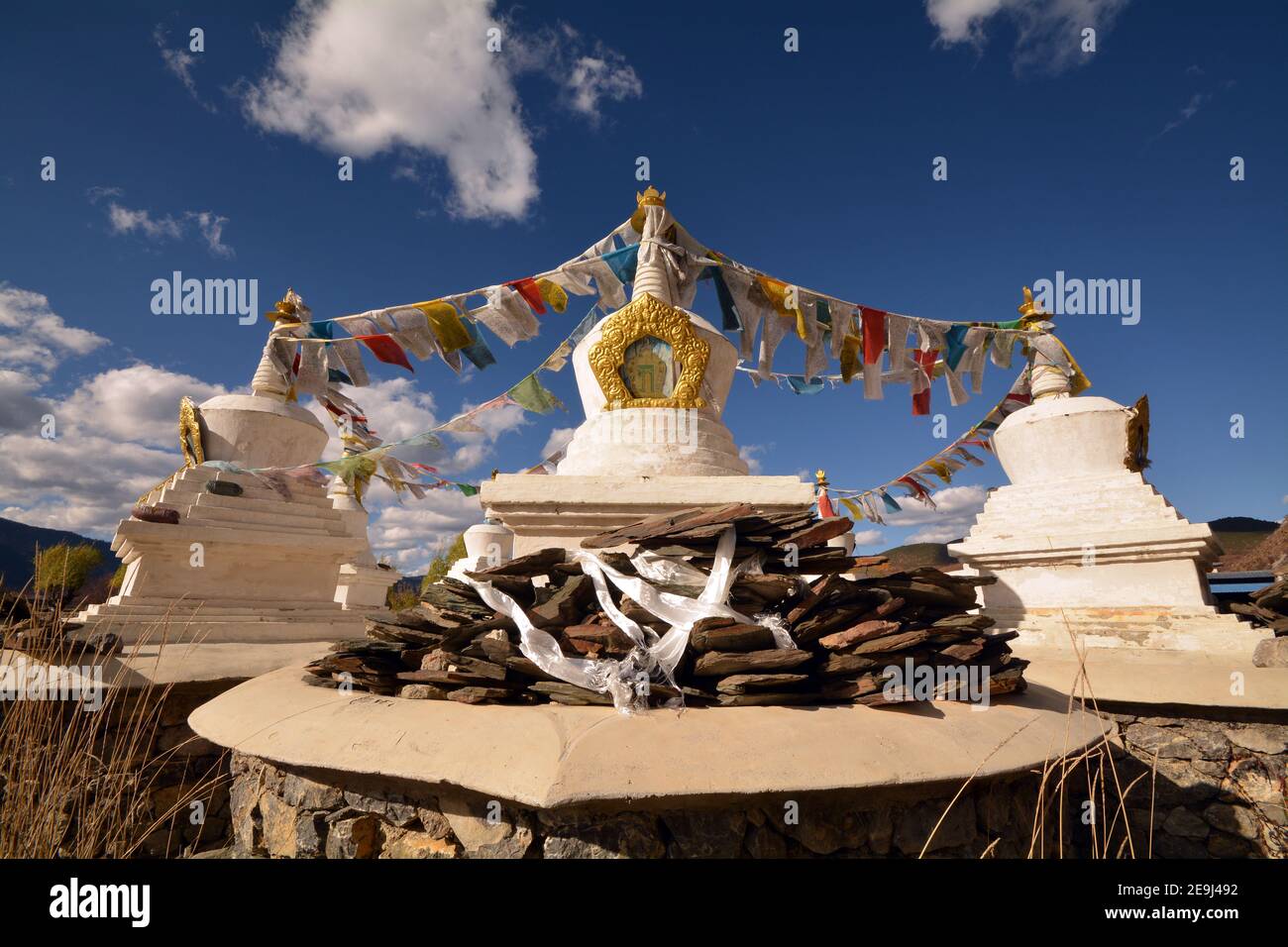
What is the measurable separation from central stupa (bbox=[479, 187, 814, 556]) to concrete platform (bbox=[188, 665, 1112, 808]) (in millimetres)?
2040

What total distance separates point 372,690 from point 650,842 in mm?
1728

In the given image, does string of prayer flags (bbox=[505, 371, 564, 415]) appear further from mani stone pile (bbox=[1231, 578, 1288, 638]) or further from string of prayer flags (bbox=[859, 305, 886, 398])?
mani stone pile (bbox=[1231, 578, 1288, 638])

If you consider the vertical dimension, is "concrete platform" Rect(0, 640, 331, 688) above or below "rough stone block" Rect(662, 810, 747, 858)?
below

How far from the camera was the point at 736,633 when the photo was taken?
8.68 feet

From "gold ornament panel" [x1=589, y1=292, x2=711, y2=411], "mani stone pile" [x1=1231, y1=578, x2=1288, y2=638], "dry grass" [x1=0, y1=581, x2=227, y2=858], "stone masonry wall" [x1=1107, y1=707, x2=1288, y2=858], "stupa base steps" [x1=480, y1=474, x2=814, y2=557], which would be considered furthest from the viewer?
"gold ornament panel" [x1=589, y1=292, x2=711, y2=411]

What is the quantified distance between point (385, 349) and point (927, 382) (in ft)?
23.1

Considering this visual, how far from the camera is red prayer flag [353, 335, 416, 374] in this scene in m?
6.95

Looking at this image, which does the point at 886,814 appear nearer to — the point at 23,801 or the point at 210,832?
the point at 23,801

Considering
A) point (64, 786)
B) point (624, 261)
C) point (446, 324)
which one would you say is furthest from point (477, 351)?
point (64, 786)

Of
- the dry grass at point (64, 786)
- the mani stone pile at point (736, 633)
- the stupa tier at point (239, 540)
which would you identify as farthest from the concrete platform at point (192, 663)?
the mani stone pile at point (736, 633)

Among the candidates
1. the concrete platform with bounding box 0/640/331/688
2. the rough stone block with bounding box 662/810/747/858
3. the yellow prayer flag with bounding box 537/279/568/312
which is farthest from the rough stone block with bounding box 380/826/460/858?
the yellow prayer flag with bounding box 537/279/568/312
